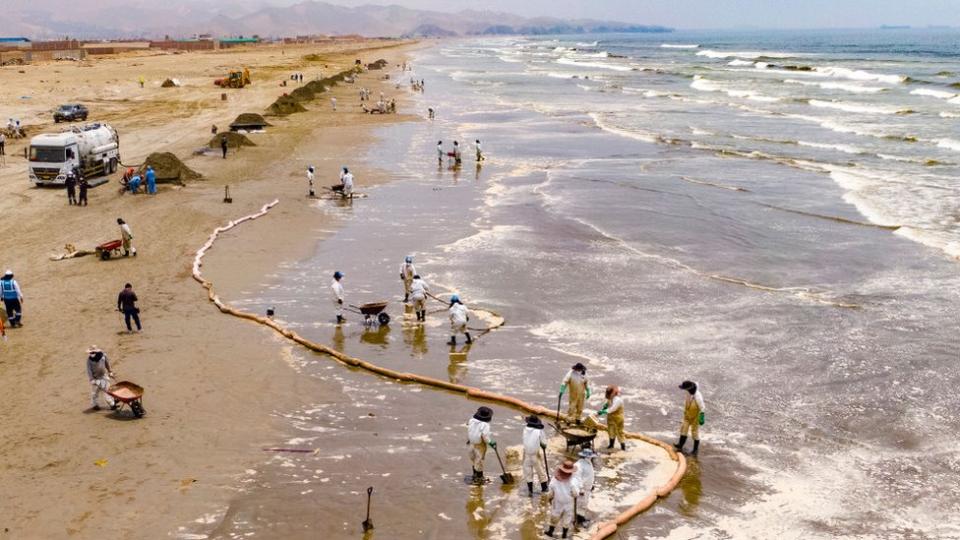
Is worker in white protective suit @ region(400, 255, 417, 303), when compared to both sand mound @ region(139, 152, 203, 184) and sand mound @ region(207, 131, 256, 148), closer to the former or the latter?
sand mound @ region(139, 152, 203, 184)

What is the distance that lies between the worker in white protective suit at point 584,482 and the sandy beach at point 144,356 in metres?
5.12

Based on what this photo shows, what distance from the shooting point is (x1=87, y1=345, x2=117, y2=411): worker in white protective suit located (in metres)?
14.4

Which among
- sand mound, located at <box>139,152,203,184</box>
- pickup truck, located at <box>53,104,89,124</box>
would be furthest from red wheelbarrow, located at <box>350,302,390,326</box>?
pickup truck, located at <box>53,104,89,124</box>

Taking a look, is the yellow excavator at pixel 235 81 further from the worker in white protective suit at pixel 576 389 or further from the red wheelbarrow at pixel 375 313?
the worker in white protective suit at pixel 576 389

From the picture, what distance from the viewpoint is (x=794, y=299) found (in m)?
21.7

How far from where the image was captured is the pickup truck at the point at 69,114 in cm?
5412

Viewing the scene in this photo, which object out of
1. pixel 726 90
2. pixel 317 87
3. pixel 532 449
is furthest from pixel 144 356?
pixel 726 90

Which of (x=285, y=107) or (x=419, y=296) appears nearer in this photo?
(x=419, y=296)

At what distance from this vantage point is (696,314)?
2053 cm

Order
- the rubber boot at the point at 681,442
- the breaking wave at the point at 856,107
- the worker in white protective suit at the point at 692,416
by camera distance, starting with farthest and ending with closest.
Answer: the breaking wave at the point at 856,107 → the rubber boot at the point at 681,442 → the worker in white protective suit at the point at 692,416

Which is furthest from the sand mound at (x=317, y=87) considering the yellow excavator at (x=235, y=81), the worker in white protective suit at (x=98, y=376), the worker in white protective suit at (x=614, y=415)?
the worker in white protective suit at (x=614, y=415)

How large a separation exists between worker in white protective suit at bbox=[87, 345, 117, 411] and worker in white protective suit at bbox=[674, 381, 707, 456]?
31.3 ft

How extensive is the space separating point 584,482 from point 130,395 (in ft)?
25.7

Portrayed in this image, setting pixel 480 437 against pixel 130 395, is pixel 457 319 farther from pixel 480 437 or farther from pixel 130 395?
pixel 130 395
